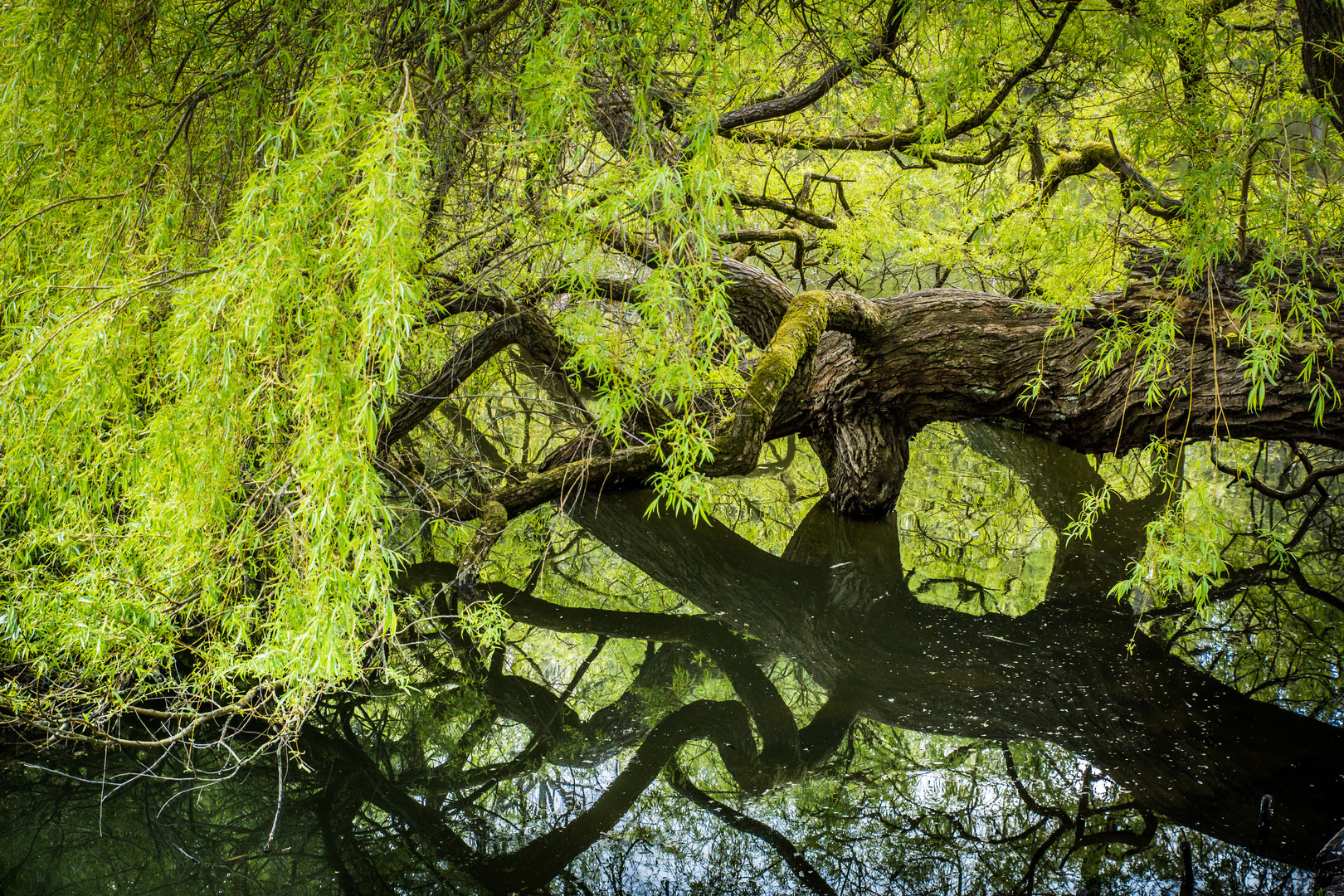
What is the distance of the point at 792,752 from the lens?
2889 mm

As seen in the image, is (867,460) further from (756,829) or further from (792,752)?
(756,829)

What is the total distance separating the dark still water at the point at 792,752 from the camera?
2.28 metres

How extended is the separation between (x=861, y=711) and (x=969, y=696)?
1.34 feet

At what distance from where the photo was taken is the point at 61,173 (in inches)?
90.2

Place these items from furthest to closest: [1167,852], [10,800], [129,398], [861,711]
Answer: [861,711], [10,800], [1167,852], [129,398]

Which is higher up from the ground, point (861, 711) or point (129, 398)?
point (861, 711)

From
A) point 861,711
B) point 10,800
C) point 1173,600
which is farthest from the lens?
point 1173,600

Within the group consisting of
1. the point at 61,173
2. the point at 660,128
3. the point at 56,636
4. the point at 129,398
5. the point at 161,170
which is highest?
the point at 660,128

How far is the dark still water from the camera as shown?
2283 mm

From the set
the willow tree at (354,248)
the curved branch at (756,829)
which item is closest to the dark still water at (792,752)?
the curved branch at (756,829)

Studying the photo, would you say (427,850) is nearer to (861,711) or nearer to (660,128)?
(861,711)

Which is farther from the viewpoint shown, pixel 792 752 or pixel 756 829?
pixel 792 752

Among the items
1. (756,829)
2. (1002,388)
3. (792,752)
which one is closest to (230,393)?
(756,829)

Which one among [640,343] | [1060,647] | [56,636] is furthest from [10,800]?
[1060,647]
